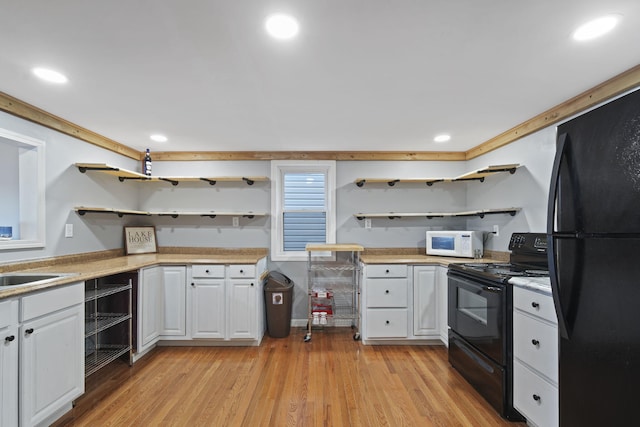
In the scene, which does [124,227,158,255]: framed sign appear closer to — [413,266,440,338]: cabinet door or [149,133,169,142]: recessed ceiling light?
[149,133,169,142]: recessed ceiling light

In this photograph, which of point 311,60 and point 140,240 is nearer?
point 311,60

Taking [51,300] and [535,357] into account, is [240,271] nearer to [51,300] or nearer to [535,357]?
[51,300]

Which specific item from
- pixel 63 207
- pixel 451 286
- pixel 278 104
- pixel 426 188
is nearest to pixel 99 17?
pixel 278 104

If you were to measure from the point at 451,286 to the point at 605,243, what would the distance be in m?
1.95

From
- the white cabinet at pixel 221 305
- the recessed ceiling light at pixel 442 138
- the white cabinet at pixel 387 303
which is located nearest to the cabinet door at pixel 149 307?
the white cabinet at pixel 221 305

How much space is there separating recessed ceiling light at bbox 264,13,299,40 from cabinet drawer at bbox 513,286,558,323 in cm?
201

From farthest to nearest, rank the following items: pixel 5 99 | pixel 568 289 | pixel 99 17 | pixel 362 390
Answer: pixel 362 390
pixel 5 99
pixel 99 17
pixel 568 289

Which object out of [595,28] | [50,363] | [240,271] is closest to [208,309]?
[240,271]

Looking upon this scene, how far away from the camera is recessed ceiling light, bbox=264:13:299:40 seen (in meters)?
1.35

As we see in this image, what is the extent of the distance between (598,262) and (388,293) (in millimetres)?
2342

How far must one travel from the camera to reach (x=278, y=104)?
2.33 m

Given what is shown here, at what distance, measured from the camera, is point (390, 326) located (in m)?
3.18

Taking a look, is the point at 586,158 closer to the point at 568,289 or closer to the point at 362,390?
the point at 568,289

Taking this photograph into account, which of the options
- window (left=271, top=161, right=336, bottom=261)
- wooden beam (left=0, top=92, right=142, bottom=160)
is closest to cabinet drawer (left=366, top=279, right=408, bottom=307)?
window (left=271, top=161, right=336, bottom=261)
